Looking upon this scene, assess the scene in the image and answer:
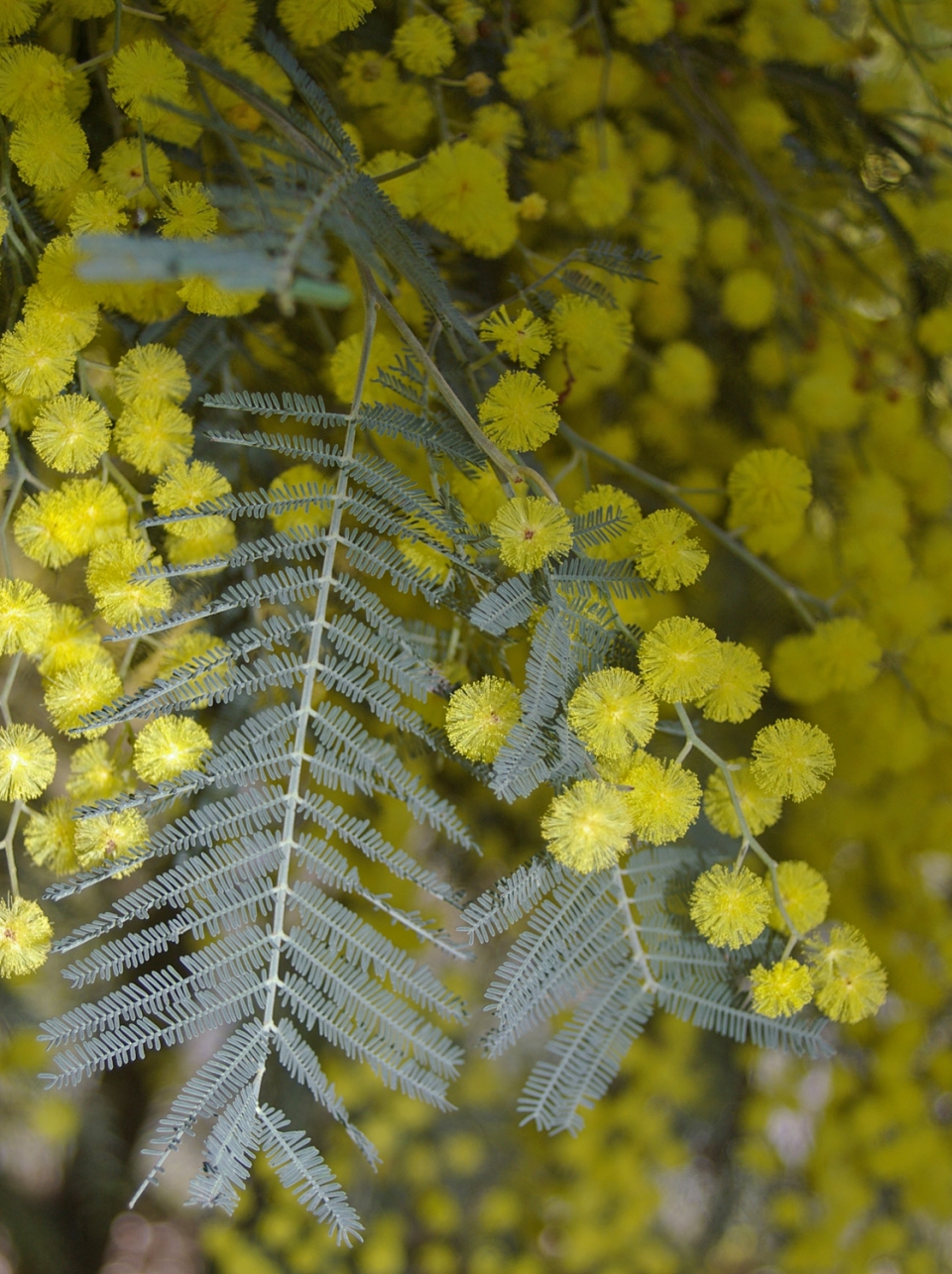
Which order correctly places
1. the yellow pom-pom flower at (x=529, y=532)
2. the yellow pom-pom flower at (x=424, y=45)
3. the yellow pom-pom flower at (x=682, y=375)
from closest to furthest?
the yellow pom-pom flower at (x=529, y=532) < the yellow pom-pom flower at (x=424, y=45) < the yellow pom-pom flower at (x=682, y=375)

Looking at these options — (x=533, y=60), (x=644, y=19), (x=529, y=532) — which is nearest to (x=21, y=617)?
(x=529, y=532)

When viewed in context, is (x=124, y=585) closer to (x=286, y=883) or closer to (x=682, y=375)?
(x=286, y=883)

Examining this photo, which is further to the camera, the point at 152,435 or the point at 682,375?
the point at 682,375

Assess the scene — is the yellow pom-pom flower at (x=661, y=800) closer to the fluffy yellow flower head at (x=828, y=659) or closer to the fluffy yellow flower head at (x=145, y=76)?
the fluffy yellow flower head at (x=828, y=659)

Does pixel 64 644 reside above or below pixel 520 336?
below

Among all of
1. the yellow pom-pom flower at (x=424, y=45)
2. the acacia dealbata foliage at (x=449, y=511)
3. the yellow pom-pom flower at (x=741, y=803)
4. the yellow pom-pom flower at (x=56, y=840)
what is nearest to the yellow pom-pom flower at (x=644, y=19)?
the acacia dealbata foliage at (x=449, y=511)
